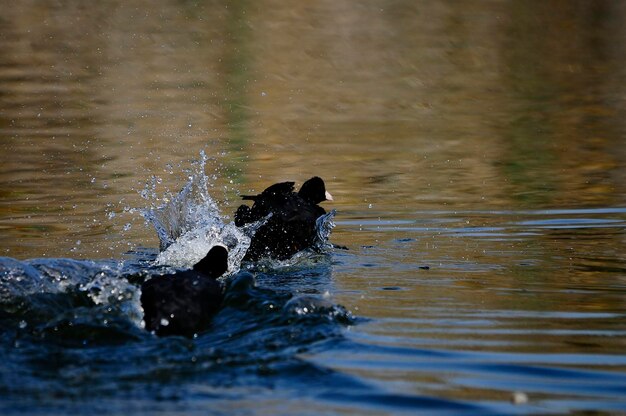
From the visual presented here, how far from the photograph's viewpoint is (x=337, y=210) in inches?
360

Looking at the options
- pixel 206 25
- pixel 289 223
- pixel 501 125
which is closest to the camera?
pixel 289 223

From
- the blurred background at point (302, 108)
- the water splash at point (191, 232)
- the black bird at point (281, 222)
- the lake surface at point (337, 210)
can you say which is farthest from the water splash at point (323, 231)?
the blurred background at point (302, 108)

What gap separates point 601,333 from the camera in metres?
5.28

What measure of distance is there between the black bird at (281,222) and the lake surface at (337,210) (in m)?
0.16

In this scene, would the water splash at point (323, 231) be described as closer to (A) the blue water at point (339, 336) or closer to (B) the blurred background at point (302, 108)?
(A) the blue water at point (339, 336)

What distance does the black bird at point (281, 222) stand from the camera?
731 centimetres

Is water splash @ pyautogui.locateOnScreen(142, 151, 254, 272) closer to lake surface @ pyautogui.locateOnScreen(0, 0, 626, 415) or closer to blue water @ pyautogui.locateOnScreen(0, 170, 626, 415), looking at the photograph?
blue water @ pyautogui.locateOnScreen(0, 170, 626, 415)

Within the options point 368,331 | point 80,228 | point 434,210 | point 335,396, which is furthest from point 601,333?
point 80,228

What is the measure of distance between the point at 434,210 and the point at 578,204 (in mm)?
1185

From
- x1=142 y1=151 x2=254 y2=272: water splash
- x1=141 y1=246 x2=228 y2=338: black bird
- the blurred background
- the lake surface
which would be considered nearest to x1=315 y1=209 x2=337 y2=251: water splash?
the lake surface

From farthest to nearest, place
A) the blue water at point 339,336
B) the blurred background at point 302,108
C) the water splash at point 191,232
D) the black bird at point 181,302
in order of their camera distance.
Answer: the blurred background at point 302,108 → the water splash at point 191,232 → the black bird at point 181,302 → the blue water at point 339,336

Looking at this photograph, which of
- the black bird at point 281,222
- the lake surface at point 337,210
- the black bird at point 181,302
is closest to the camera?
the lake surface at point 337,210

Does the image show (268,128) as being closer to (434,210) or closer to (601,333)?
(434,210)

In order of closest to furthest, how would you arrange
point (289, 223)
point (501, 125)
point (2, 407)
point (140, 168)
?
point (2, 407), point (289, 223), point (140, 168), point (501, 125)
